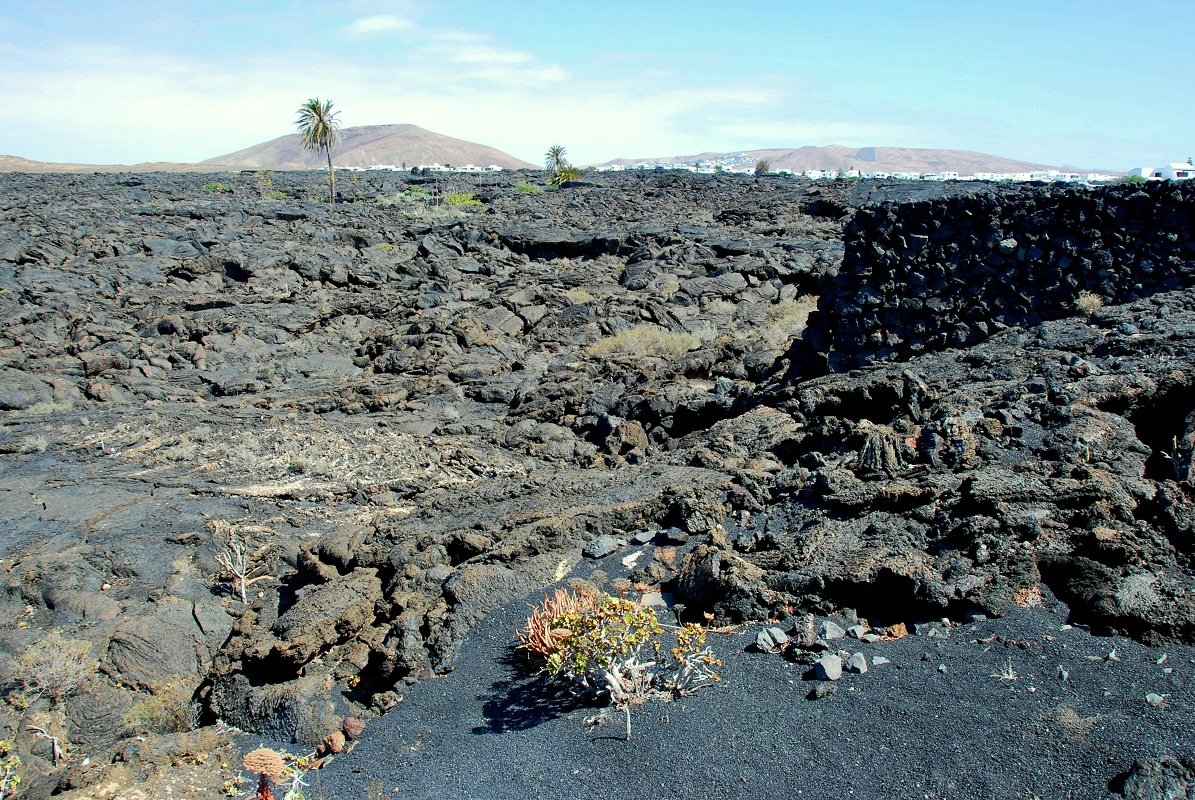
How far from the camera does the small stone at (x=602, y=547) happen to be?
6.38m

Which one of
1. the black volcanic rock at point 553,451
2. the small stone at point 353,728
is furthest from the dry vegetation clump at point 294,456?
the small stone at point 353,728

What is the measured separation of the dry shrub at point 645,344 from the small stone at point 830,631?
9716 millimetres

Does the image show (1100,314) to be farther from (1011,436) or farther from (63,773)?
(63,773)

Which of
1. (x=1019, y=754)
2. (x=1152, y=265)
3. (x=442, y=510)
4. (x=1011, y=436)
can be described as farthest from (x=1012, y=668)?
(x=1152, y=265)

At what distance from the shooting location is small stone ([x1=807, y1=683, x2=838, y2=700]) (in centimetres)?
445

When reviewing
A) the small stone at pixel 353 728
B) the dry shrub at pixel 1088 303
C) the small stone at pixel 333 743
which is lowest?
the small stone at pixel 333 743

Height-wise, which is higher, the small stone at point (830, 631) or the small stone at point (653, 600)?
the small stone at point (830, 631)

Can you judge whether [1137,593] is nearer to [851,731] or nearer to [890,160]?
[851,731]

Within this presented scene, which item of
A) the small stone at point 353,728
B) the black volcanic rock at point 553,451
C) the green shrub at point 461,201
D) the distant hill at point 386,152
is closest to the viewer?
the small stone at point 353,728

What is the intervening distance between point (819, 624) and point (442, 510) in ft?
13.6

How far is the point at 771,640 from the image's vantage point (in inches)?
196

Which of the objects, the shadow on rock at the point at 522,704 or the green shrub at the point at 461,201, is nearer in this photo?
the shadow on rock at the point at 522,704

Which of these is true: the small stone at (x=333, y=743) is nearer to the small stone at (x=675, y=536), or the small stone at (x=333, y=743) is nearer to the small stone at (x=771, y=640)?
the small stone at (x=771, y=640)

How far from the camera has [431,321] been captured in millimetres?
16953
